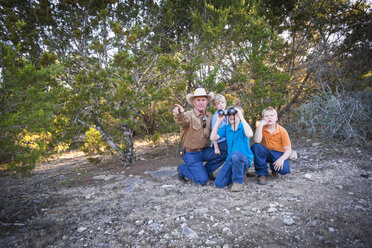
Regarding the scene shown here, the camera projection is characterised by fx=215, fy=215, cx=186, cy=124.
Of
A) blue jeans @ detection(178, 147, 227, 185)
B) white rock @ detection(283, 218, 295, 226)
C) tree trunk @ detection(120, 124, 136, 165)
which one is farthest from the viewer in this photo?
tree trunk @ detection(120, 124, 136, 165)

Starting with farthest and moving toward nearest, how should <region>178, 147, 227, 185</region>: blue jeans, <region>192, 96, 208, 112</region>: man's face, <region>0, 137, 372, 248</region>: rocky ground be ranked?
<region>192, 96, 208, 112</region>: man's face
<region>178, 147, 227, 185</region>: blue jeans
<region>0, 137, 372, 248</region>: rocky ground

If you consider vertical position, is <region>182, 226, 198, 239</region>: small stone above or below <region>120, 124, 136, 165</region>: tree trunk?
below

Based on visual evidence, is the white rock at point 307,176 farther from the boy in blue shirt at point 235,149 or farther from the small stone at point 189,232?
the small stone at point 189,232

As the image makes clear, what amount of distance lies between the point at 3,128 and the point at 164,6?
481 centimetres

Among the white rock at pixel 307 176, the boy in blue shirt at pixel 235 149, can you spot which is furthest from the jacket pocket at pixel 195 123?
the white rock at pixel 307 176

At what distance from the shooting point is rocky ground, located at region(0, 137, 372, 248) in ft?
7.04

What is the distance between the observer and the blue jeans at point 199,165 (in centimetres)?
382

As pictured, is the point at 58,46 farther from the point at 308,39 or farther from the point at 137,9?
the point at 308,39

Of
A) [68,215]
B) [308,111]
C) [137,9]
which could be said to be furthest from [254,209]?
[137,9]

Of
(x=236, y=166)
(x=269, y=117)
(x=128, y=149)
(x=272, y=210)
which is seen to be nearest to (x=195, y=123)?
(x=236, y=166)

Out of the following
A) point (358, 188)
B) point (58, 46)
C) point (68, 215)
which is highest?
point (58, 46)

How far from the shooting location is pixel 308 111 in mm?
6438

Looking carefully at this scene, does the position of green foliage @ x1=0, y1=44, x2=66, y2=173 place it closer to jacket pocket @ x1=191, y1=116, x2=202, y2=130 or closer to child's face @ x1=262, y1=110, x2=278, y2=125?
jacket pocket @ x1=191, y1=116, x2=202, y2=130

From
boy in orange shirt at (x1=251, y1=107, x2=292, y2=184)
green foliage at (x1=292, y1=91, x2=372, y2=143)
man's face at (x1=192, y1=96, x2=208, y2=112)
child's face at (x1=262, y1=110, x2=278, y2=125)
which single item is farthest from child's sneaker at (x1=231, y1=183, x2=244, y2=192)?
green foliage at (x1=292, y1=91, x2=372, y2=143)
